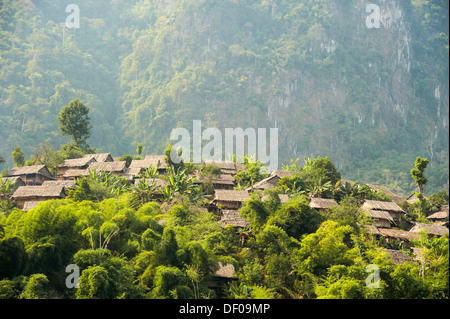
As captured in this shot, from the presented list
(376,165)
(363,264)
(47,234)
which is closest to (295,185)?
(363,264)

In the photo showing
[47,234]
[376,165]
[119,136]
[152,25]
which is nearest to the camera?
[47,234]

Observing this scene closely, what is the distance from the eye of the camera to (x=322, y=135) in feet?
295

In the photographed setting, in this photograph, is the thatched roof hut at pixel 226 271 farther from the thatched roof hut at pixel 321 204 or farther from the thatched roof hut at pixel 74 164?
the thatched roof hut at pixel 74 164

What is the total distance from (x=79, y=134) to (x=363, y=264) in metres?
35.0

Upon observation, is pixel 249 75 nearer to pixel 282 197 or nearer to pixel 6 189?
pixel 282 197

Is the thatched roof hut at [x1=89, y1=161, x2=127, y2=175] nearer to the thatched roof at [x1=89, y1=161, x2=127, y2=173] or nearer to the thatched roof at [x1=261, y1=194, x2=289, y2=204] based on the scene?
the thatched roof at [x1=89, y1=161, x2=127, y2=173]

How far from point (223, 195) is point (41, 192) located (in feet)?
37.8

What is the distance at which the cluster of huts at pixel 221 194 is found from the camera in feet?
85.1

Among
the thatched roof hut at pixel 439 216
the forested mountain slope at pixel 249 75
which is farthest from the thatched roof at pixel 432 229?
the forested mountain slope at pixel 249 75

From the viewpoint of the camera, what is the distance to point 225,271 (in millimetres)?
19359

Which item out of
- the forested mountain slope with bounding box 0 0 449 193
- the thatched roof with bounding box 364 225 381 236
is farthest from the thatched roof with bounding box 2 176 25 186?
the forested mountain slope with bounding box 0 0 449 193

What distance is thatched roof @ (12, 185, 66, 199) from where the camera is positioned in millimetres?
27156

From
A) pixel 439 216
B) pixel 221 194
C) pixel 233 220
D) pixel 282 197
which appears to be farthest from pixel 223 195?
pixel 439 216
